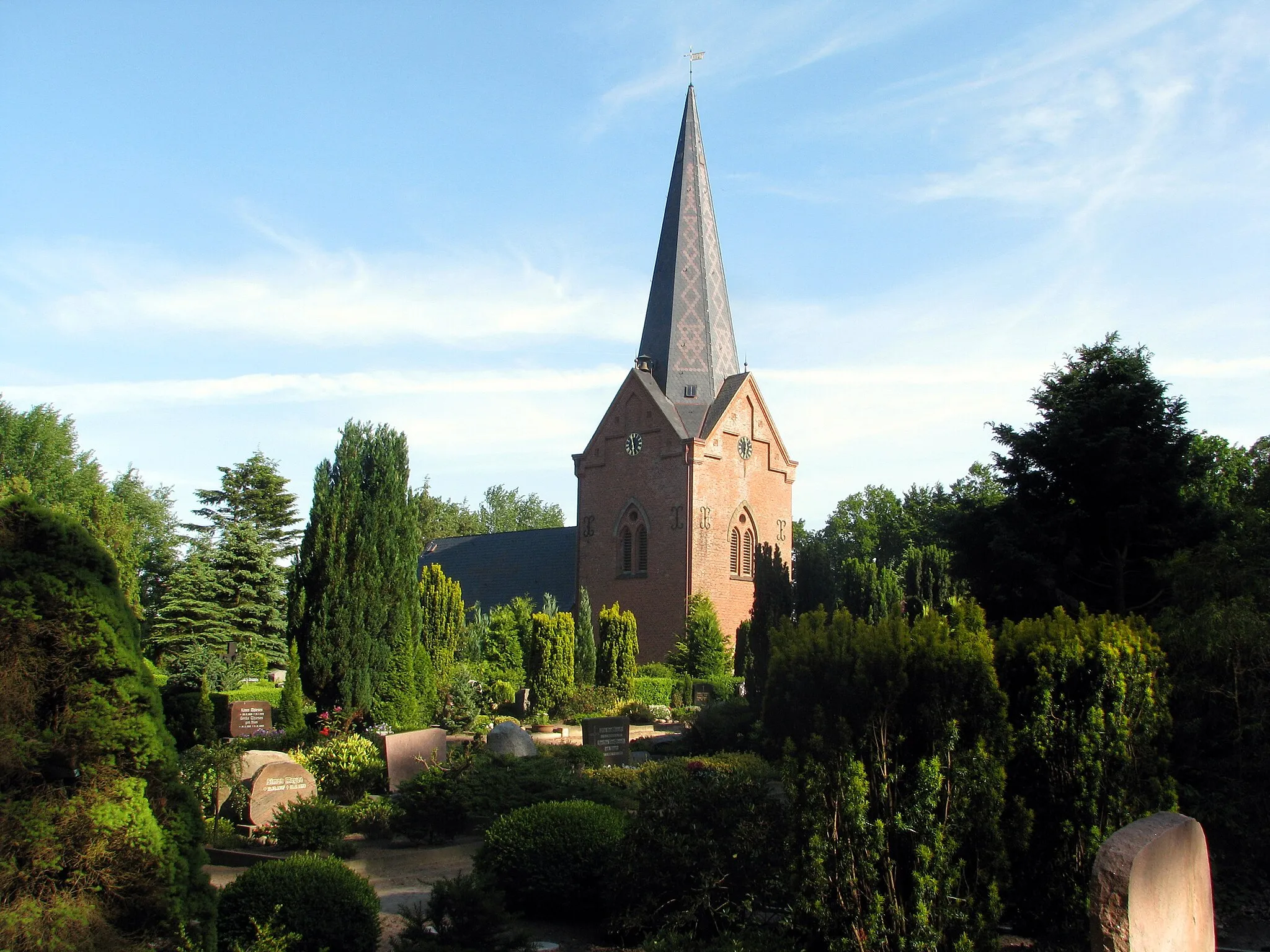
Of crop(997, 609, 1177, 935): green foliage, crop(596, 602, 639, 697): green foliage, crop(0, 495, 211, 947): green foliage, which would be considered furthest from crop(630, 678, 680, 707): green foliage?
crop(0, 495, 211, 947): green foliage

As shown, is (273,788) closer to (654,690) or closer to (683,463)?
(654,690)

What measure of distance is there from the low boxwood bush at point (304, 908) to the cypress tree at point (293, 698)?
1126cm

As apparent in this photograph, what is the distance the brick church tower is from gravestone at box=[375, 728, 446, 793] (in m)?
22.3

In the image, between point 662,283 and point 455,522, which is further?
point 455,522

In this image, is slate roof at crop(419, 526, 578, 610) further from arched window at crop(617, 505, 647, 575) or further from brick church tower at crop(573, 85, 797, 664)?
brick church tower at crop(573, 85, 797, 664)

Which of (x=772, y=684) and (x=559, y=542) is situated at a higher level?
(x=559, y=542)

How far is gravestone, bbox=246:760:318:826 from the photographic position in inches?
443

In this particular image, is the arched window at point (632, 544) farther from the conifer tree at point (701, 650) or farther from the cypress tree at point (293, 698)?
the cypress tree at point (293, 698)

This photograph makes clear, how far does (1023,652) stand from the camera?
24.5 ft

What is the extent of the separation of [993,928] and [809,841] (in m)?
1.32

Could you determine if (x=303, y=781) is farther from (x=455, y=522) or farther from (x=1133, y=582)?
(x=455, y=522)

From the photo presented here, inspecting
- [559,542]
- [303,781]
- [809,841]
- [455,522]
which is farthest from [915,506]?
[809,841]

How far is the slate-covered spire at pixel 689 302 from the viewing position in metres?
38.6

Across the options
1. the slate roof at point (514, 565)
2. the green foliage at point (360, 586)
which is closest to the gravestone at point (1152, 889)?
the green foliage at point (360, 586)
